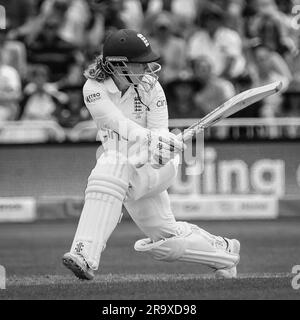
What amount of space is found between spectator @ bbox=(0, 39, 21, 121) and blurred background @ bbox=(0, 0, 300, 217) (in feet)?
0.05

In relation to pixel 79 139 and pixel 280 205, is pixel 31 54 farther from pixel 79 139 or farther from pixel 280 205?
pixel 280 205

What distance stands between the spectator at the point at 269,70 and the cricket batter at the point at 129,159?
23.4 feet

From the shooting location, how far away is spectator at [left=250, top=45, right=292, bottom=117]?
14273 millimetres

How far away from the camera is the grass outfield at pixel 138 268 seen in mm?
6812

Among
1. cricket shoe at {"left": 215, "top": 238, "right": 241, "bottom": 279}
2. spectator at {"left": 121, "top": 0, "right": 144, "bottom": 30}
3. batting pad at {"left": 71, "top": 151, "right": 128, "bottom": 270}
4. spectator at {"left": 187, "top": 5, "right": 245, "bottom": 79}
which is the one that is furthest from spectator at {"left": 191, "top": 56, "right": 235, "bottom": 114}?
batting pad at {"left": 71, "top": 151, "right": 128, "bottom": 270}

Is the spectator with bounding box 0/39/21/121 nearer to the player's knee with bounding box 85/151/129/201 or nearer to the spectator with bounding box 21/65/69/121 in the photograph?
the spectator with bounding box 21/65/69/121

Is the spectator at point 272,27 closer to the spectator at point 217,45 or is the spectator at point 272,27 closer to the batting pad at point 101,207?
the spectator at point 217,45

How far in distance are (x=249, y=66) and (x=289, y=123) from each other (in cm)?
218

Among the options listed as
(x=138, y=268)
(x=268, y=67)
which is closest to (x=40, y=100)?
(x=268, y=67)

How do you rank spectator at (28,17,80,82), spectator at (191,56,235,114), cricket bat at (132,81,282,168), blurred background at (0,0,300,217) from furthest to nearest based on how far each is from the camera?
1. spectator at (28,17,80,82)
2. spectator at (191,56,235,114)
3. blurred background at (0,0,300,217)
4. cricket bat at (132,81,282,168)

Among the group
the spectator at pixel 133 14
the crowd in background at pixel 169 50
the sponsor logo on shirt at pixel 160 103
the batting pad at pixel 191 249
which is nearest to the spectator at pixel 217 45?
the crowd in background at pixel 169 50

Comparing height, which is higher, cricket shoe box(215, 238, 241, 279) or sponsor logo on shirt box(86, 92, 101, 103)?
sponsor logo on shirt box(86, 92, 101, 103)

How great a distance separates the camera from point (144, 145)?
275 inches

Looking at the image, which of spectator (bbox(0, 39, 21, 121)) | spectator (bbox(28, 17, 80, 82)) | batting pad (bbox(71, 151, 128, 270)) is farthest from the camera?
spectator (bbox(28, 17, 80, 82))
